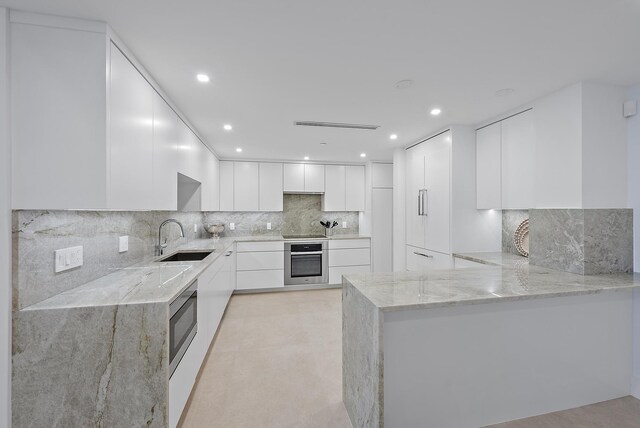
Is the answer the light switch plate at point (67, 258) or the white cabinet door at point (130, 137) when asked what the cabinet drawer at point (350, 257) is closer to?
the white cabinet door at point (130, 137)

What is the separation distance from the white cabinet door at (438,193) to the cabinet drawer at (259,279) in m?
2.40

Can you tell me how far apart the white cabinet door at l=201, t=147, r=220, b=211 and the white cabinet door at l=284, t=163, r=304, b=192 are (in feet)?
3.84

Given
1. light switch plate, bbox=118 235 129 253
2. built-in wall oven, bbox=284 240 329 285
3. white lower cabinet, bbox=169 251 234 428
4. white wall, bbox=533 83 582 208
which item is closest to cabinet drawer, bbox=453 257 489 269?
white wall, bbox=533 83 582 208

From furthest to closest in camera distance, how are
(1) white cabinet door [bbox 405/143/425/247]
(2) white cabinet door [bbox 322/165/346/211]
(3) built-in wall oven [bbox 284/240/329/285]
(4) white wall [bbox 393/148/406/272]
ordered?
(2) white cabinet door [bbox 322/165/346/211]
(3) built-in wall oven [bbox 284/240/329/285]
(4) white wall [bbox 393/148/406/272]
(1) white cabinet door [bbox 405/143/425/247]

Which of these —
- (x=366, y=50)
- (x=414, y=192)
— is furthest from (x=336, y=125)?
(x=414, y=192)

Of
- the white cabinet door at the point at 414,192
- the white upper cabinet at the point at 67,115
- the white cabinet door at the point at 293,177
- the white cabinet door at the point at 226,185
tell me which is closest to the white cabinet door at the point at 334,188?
the white cabinet door at the point at 293,177

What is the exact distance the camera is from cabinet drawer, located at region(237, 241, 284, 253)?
14.5 feet

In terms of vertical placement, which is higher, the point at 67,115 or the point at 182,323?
the point at 67,115

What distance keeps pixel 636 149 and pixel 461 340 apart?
2.09 metres

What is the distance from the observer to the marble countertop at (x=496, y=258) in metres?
2.55

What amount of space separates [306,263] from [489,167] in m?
3.01

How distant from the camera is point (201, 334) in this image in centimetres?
223

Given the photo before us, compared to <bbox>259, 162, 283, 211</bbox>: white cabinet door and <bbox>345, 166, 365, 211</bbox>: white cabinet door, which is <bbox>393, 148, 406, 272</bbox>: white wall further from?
<bbox>259, 162, 283, 211</bbox>: white cabinet door

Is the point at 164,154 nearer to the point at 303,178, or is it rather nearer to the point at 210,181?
the point at 210,181
